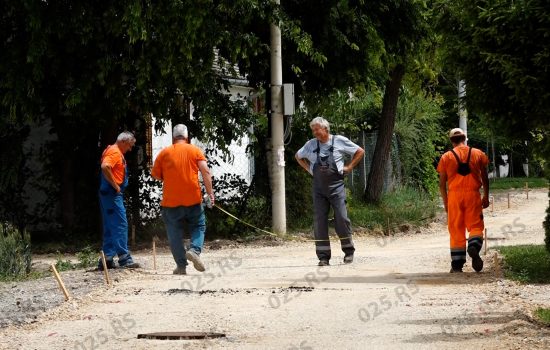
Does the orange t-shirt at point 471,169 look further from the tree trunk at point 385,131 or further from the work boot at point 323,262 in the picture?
the tree trunk at point 385,131

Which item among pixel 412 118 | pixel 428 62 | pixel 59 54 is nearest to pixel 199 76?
pixel 59 54

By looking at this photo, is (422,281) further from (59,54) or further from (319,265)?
(59,54)

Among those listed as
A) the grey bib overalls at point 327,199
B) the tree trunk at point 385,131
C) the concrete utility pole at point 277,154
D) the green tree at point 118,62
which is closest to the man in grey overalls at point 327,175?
the grey bib overalls at point 327,199

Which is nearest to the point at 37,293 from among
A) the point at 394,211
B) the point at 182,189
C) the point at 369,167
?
the point at 182,189

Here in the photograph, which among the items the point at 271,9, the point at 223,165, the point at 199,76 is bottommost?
the point at 223,165

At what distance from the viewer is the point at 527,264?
44.6ft

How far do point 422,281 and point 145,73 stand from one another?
7.03 m

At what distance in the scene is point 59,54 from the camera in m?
18.3

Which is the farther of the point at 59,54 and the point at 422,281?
the point at 59,54

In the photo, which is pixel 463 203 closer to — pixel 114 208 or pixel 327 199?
pixel 327 199

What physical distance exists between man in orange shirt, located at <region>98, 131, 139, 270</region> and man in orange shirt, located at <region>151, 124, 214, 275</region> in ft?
2.43

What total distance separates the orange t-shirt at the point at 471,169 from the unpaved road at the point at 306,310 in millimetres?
1070

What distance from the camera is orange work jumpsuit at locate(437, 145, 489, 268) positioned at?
13.5 m

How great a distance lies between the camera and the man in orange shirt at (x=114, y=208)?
14351 mm
